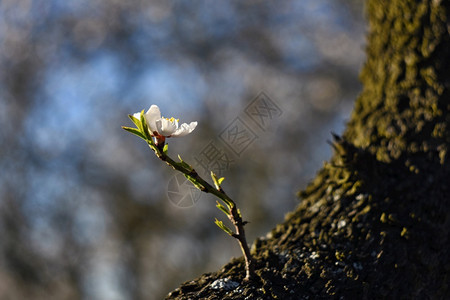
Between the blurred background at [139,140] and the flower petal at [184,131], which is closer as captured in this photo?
the flower petal at [184,131]

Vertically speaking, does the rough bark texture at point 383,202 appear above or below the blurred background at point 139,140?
below

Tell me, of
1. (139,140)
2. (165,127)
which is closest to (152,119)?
(165,127)

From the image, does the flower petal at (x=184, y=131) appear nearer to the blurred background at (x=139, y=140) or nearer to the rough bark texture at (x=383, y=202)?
the rough bark texture at (x=383, y=202)

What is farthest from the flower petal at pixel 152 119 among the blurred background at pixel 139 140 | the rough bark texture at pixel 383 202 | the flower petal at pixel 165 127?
the blurred background at pixel 139 140

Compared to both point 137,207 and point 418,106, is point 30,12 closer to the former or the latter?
point 137,207

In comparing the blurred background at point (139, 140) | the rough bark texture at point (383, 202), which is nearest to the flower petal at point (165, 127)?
the rough bark texture at point (383, 202)

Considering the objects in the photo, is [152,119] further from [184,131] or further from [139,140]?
[139,140]
